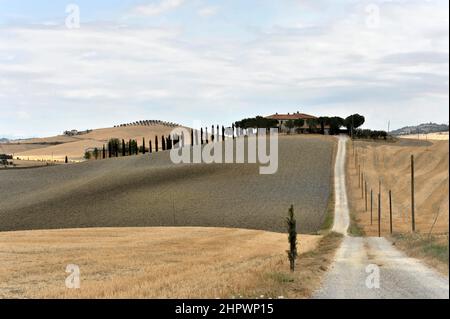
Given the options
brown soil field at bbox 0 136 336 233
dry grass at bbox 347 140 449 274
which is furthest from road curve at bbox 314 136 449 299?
brown soil field at bbox 0 136 336 233

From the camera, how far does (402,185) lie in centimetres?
13625

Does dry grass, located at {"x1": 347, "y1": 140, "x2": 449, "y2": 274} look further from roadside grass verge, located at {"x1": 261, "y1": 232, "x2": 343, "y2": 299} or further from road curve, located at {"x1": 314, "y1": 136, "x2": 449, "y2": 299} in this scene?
roadside grass verge, located at {"x1": 261, "y1": 232, "x2": 343, "y2": 299}

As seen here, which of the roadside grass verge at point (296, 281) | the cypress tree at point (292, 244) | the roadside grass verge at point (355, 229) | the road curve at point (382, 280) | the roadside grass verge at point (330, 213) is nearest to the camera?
the road curve at point (382, 280)

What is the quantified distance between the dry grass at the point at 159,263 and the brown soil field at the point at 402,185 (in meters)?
20.1

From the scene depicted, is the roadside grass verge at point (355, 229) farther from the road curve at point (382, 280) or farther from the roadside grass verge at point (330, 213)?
the road curve at point (382, 280)

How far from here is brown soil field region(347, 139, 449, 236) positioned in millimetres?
91875

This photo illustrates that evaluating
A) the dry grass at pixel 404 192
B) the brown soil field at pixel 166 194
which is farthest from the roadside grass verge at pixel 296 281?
the brown soil field at pixel 166 194

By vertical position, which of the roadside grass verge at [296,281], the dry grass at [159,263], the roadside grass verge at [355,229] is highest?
the roadside grass verge at [296,281]

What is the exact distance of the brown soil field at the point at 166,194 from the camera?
100688 mm

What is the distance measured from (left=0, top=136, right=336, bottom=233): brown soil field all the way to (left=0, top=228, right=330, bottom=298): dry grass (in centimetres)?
1251

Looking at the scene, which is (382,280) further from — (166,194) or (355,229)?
(166,194)

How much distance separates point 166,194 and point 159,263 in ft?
225
